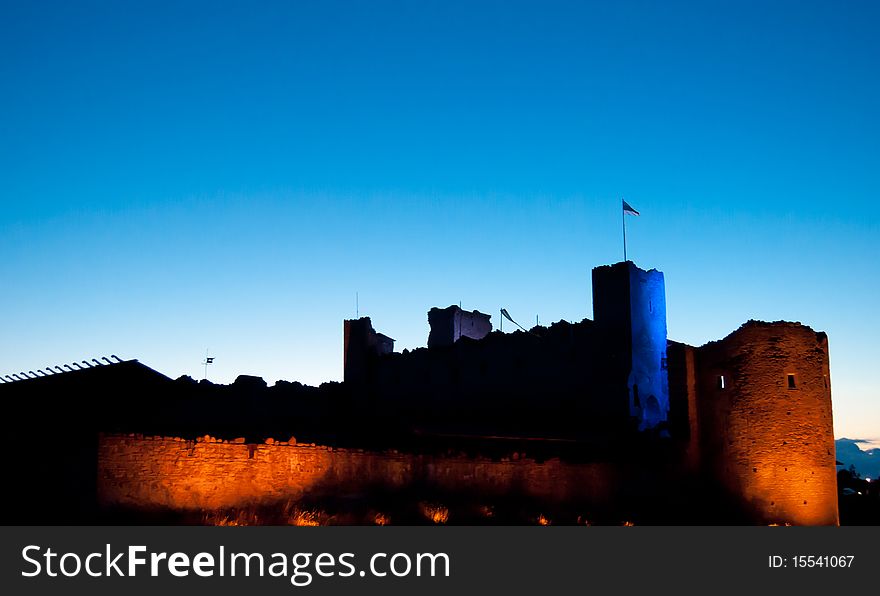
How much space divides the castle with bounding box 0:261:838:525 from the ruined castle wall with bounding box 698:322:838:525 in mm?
49

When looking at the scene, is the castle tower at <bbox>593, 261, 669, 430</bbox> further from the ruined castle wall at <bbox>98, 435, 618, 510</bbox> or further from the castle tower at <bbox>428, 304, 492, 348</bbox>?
the castle tower at <bbox>428, 304, 492, 348</bbox>

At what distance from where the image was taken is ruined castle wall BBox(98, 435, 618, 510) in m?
19.9

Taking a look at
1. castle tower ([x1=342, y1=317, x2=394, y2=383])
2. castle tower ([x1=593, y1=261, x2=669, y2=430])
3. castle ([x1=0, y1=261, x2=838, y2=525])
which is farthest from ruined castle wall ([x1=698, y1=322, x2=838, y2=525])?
castle tower ([x1=342, y1=317, x2=394, y2=383])

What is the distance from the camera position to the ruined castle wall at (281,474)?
19.9m

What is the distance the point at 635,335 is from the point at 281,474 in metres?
17.3

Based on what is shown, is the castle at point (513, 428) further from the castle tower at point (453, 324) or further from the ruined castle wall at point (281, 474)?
the castle tower at point (453, 324)

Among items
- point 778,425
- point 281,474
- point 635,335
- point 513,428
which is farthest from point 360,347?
point 281,474

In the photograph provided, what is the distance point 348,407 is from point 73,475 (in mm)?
26527

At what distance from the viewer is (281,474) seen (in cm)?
2219

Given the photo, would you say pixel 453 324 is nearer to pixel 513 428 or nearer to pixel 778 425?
pixel 513 428

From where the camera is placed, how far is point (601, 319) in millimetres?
35656
